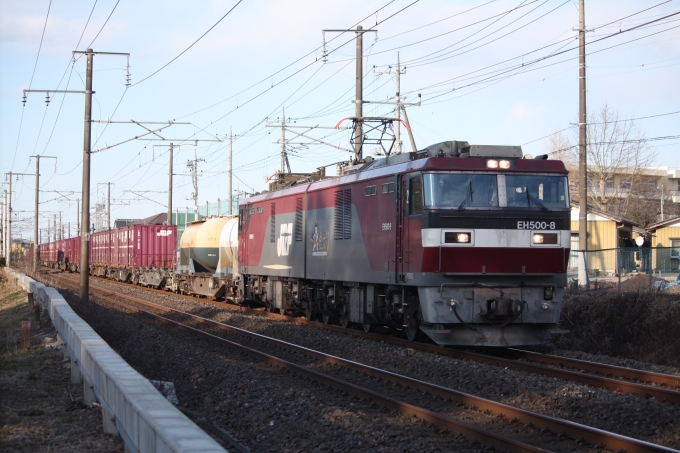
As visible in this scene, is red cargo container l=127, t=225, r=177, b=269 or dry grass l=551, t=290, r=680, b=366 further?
red cargo container l=127, t=225, r=177, b=269

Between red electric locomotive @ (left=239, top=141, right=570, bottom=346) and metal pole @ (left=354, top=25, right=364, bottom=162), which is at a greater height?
metal pole @ (left=354, top=25, right=364, bottom=162)

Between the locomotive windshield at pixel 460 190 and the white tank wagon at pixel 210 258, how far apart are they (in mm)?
13663

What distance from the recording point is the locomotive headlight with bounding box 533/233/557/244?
12695 mm

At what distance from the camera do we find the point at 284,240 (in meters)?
19.7

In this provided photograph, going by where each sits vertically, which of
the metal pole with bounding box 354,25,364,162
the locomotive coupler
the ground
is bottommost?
the ground

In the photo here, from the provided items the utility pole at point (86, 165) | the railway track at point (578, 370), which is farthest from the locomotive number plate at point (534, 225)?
the utility pole at point (86, 165)

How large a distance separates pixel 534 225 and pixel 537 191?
601 mm

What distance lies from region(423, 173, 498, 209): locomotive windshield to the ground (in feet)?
20.3

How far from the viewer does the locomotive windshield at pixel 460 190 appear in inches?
487

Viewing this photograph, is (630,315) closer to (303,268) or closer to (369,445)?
(303,268)

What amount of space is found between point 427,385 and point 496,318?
10.8 ft

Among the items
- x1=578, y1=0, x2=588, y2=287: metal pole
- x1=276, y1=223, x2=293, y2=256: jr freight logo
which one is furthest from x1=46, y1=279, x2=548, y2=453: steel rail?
x1=578, y1=0, x2=588, y2=287: metal pole

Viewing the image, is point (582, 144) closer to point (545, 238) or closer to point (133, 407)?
point (545, 238)

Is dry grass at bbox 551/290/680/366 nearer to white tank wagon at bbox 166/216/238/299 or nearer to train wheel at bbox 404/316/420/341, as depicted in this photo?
train wheel at bbox 404/316/420/341
